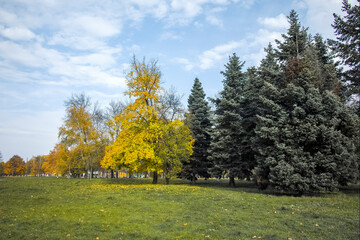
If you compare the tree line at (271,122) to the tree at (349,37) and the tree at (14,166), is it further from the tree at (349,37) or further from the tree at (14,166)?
the tree at (14,166)

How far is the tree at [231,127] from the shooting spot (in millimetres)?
24969

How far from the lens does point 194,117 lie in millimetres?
30203

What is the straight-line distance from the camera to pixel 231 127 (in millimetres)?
25984

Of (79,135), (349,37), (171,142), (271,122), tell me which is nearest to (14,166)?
(79,135)

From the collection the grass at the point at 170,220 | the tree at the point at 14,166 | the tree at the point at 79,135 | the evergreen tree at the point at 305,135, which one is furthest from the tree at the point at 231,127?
the tree at the point at 14,166

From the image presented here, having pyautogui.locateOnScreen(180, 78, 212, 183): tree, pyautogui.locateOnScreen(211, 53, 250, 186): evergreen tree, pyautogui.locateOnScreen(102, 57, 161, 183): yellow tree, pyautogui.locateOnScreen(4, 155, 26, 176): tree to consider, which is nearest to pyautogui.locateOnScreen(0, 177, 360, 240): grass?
pyautogui.locateOnScreen(102, 57, 161, 183): yellow tree

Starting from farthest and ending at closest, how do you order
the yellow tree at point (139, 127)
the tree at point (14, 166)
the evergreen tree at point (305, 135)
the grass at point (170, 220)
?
the tree at point (14, 166), the yellow tree at point (139, 127), the evergreen tree at point (305, 135), the grass at point (170, 220)

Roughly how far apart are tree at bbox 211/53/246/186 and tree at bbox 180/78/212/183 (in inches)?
138

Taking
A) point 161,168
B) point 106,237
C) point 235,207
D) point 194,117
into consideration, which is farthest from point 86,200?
point 194,117

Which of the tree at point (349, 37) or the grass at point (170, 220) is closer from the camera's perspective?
the grass at point (170, 220)

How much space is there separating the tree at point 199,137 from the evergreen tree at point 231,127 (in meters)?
3.33

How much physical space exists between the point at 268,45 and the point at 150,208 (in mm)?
26376

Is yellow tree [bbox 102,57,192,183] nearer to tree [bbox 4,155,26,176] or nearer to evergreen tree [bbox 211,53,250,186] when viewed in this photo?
evergreen tree [bbox 211,53,250,186]

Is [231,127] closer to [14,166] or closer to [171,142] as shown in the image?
[171,142]
